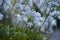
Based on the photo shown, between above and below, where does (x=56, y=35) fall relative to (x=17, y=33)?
below

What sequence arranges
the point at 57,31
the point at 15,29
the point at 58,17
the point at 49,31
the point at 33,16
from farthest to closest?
the point at 58,17 < the point at 57,31 < the point at 49,31 < the point at 33,16 < the point at 15,29

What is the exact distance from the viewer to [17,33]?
123 inches

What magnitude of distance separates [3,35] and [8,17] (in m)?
0.54

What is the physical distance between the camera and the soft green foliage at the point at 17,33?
3.01 metres

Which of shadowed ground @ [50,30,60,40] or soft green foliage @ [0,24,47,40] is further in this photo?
shadowed ground @ [50,30,60,40]

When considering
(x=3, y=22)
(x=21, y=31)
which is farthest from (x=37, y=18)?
(x=3, y=22)

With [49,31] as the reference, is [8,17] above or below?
above

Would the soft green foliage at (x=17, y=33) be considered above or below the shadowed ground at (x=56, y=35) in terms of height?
above

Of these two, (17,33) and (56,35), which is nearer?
(17,33)

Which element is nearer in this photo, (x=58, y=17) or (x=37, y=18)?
(x=37, y=18)

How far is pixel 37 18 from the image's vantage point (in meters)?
3.34

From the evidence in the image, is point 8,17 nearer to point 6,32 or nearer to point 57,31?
point 6,32

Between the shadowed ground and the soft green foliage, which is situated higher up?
the soft green foliage

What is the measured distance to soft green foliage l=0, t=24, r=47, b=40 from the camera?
3.01m
